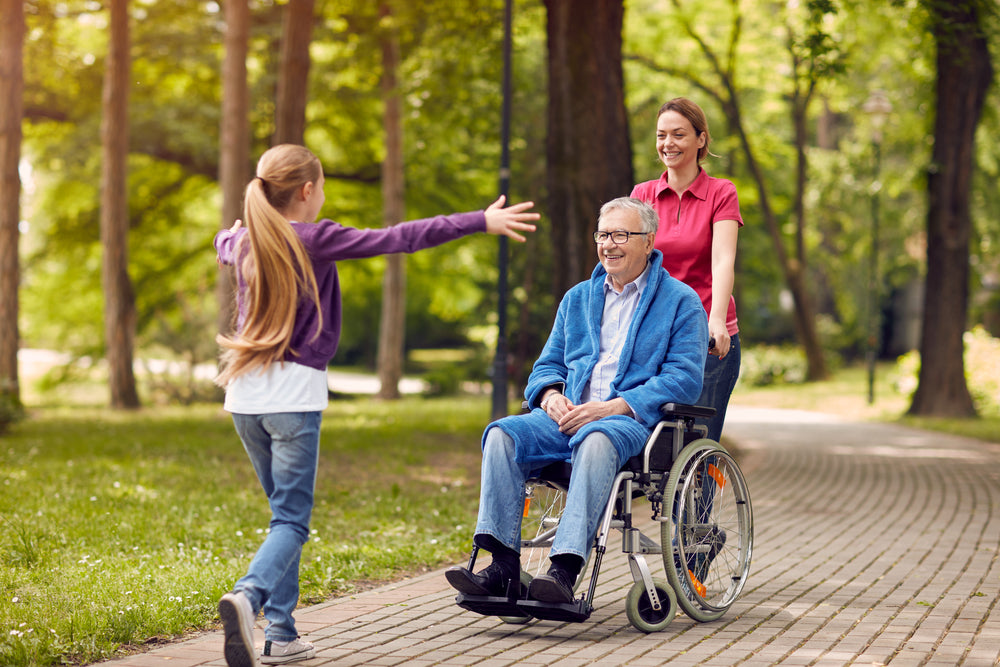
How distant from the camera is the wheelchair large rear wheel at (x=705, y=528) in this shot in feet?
15.5

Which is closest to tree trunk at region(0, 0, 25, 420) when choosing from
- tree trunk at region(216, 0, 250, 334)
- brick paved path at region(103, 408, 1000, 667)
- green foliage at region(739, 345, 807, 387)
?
tree trunk at region(216, 0, 250, 334)

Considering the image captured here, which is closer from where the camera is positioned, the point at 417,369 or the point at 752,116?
the point at 752,116

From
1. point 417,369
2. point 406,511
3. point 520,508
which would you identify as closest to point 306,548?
point 406,511

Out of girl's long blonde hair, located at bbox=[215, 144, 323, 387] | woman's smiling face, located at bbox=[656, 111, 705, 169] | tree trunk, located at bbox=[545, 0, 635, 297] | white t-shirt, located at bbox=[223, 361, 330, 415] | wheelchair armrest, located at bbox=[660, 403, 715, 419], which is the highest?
tree trunk, located at bbox=[545, 0, 635, 297]

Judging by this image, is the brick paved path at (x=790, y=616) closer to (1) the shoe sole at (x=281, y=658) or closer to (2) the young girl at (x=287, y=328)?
(1) the shoe sole at (x=281, y=658)

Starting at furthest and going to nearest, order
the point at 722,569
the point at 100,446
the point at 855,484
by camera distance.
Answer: the point at 100,446 < the point at 855,484 < the point at 722,569

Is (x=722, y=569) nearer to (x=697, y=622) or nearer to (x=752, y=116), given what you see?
(x=697, y=622)

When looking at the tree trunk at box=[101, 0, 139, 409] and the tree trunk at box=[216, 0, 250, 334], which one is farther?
the tree trunk at box=[101, 0, 139, 409]

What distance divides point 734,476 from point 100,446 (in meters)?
8.86

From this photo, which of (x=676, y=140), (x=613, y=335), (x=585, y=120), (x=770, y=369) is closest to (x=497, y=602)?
(x=613, y=335)

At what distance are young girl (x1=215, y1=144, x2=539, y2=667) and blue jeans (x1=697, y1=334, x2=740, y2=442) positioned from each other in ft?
5.10

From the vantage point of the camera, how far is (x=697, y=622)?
4.97m

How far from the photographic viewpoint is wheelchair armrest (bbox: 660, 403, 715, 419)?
473 centimetres

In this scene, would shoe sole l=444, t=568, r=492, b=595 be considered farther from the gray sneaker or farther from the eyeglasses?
the eyeglasses
